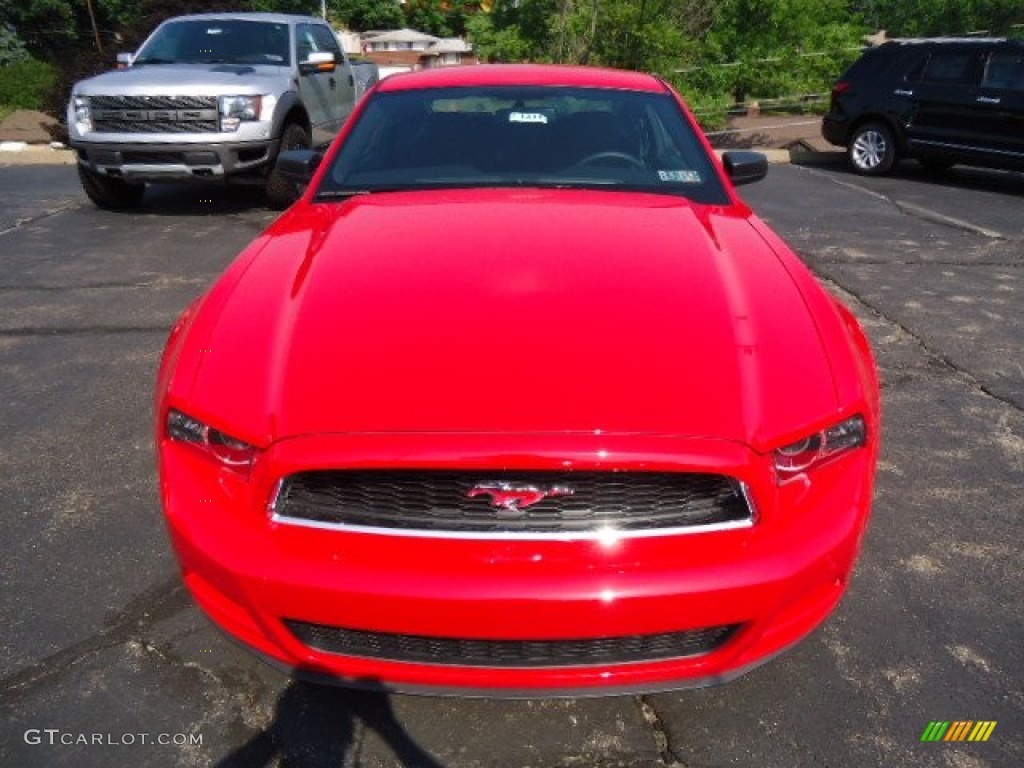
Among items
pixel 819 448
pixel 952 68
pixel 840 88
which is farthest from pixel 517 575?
pixel 840 88

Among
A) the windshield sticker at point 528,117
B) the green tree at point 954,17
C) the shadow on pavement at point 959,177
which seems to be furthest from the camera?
the green tree at point 954,17

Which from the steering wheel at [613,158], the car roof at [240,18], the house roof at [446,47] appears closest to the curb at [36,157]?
the car roof at [240,18]

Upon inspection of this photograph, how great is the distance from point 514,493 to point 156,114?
7016mm

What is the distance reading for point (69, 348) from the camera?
4.75 m

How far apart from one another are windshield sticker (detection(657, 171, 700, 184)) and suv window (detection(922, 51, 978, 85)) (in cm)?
877

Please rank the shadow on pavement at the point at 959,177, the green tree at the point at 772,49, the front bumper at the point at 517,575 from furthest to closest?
the green tree at the point at 772,49, the shadow on pavement at the point at 959,177, the front bumper at the point at 517,575

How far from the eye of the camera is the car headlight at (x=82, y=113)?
764cm

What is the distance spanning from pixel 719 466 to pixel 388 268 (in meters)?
1.18

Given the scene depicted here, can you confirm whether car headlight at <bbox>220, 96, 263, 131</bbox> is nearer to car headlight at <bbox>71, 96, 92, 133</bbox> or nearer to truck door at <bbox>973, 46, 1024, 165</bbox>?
car headlight at <bbox>71, 96, 92, 133</bbox>

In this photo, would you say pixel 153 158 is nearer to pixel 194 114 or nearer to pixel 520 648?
pixel 194 114

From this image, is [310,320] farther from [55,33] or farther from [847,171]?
[55,33]

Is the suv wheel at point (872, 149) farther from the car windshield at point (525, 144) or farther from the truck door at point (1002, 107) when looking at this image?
the car windshield at point (525, 144)

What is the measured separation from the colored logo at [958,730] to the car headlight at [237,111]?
7222mm

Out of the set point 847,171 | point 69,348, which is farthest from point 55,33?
point 69,348
